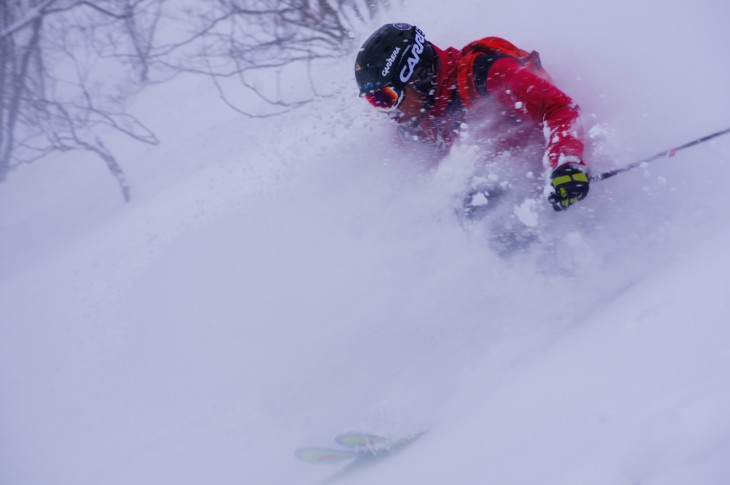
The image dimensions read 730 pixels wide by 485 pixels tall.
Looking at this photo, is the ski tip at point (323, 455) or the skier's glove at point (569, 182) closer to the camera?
the skier's glove at point (569, 182)

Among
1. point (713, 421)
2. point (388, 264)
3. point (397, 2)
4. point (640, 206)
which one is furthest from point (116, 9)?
point (713, 421)

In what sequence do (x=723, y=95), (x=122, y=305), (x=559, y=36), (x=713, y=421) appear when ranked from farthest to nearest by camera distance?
(x=122, y=305) < (x=559, y=36) < (x=723, y=95) < (x=713, y=421)

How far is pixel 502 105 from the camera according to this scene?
2.02 metres

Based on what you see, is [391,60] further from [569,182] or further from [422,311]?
[422,311]

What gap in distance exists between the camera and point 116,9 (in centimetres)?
602

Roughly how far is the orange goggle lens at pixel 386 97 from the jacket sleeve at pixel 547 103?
1.36 feet

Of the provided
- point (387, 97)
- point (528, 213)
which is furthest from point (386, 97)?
point (528, 213)

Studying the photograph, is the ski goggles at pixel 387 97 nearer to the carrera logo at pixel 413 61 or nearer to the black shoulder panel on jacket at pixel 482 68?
the carrera logo at pixel 413 61

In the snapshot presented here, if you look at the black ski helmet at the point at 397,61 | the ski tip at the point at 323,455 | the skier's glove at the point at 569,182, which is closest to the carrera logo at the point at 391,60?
the black ski helmet at the point at 397,61

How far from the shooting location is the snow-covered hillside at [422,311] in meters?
1.40

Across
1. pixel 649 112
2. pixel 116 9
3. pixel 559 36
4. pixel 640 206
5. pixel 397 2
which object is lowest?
pixel 640 206

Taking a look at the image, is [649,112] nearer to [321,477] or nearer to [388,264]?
[388,264]

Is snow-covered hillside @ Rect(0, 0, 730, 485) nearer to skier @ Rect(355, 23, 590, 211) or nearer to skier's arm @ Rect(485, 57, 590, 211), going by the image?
skier @ Rect(355, 23, 590, 211)

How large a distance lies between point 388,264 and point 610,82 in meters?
1.57
